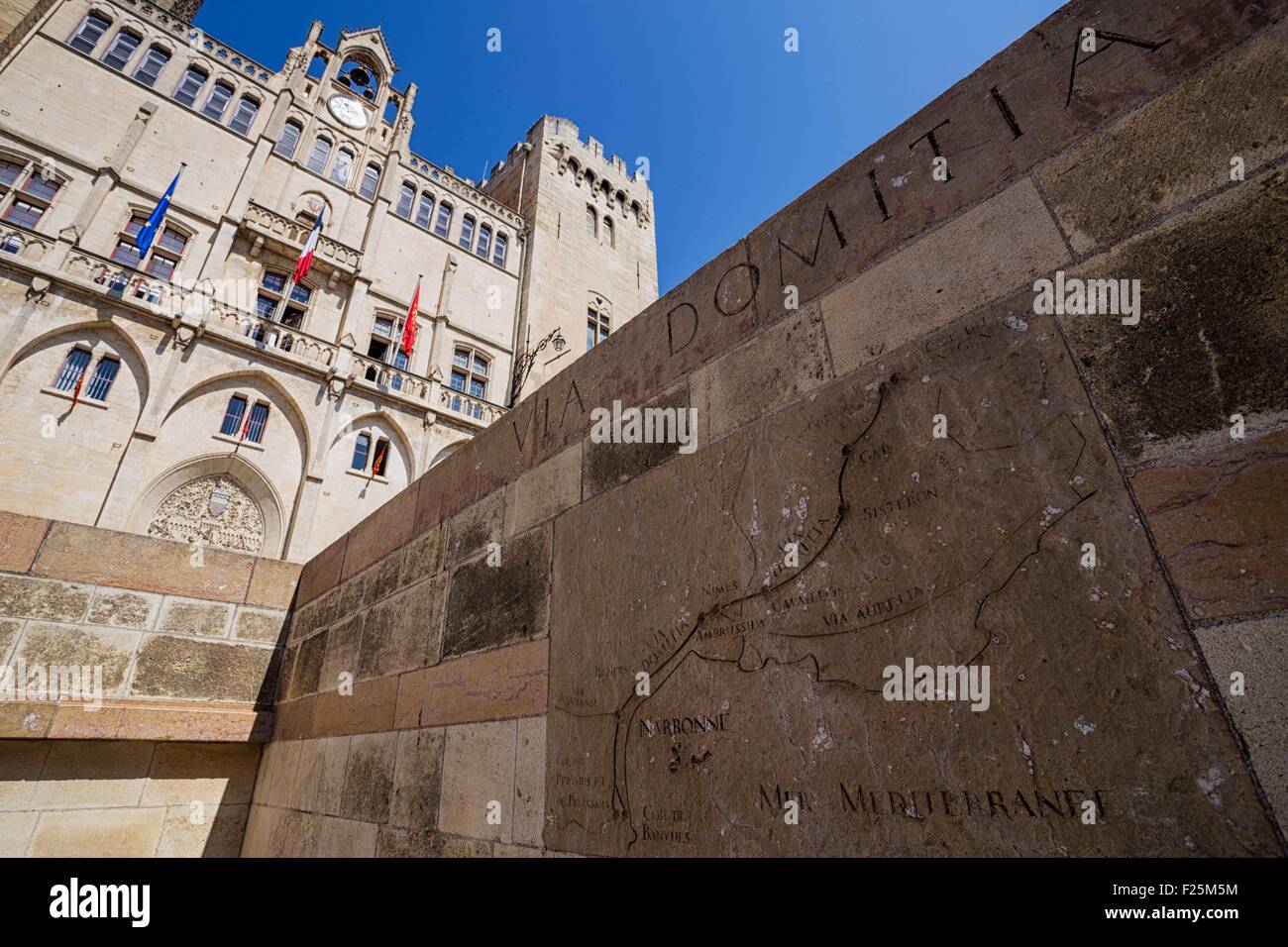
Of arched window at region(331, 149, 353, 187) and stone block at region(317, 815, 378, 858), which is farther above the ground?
arched window at region(331, 149, 353, 187)

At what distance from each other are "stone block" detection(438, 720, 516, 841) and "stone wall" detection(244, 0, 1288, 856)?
0.07 ft

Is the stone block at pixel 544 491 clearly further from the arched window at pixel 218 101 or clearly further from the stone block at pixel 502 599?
the arched window at pixel 218 101

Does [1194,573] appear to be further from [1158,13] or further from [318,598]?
[318,598]

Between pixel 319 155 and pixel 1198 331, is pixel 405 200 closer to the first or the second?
pixel 319 155

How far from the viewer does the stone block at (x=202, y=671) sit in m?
5.48

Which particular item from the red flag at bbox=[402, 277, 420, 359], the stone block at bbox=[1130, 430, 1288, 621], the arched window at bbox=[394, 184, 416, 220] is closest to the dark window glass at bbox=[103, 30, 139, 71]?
the arched window at bbox=[394, 184, 416, 220]

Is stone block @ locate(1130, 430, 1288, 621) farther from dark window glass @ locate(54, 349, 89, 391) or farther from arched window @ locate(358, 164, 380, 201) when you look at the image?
arched window @ locate(358, 164, 380, 201)

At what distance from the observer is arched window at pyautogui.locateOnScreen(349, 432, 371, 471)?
15539 mm

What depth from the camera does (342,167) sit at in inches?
763

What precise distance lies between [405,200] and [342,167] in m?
2.09

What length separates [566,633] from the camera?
268cm

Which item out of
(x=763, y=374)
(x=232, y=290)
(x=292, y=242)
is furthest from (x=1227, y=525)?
(x=292, y=242)

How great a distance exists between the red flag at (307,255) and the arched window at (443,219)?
428 centimetres

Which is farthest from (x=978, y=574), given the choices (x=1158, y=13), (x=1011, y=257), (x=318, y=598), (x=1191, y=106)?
(x=318, y=598)
